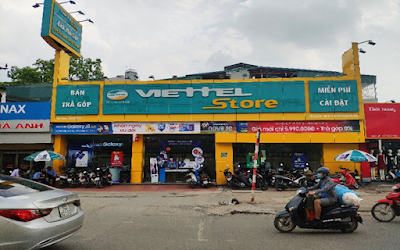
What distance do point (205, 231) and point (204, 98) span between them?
36.3 feet

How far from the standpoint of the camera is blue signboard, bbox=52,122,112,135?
16812 millimetres

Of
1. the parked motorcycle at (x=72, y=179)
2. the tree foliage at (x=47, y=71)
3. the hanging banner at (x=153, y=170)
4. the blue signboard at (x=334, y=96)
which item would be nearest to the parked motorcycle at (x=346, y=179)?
the blue signboard at (x=334, y=96)

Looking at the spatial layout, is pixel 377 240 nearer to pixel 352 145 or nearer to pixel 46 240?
pixel 46 240

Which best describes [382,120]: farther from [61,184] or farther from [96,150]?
[61,184]

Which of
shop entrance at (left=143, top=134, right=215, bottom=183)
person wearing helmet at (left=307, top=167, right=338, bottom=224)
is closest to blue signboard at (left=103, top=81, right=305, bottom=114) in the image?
shop entrance at (left=143, top=134, right=215, bottom=183)

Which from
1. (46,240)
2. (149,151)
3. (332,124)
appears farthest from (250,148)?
(46,240)

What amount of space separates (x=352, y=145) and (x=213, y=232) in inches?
509

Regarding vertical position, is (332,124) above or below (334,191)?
above

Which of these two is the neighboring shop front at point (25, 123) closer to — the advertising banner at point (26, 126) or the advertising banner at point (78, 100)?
the advertising banner at point (26, 126)

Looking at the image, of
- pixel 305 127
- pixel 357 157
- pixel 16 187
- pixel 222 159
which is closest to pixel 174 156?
pixel 222 159

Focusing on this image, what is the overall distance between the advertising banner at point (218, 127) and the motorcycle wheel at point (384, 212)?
9685 millimetres

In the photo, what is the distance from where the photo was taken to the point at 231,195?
12.3 metres

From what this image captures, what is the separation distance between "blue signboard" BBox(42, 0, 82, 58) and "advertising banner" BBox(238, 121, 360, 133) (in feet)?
41.8

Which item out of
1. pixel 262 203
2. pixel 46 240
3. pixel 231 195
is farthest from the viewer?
pixel 231 195
